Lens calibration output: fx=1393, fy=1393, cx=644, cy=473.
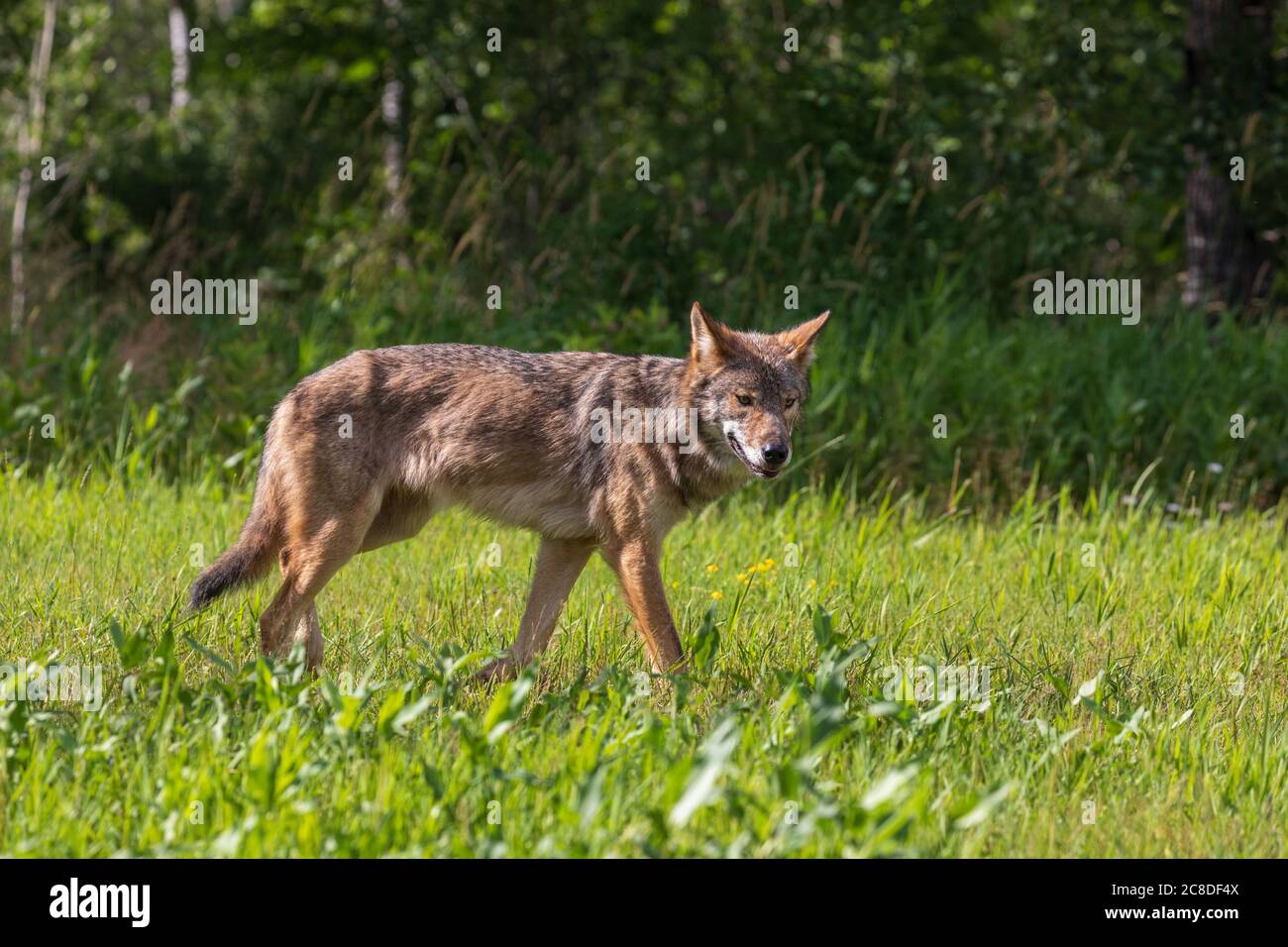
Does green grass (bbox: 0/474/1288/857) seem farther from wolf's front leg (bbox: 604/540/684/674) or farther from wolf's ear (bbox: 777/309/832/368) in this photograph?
wolf's ear (bbox: 777/309/832/368)

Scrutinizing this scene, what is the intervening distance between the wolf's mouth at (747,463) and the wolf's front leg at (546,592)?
80cm

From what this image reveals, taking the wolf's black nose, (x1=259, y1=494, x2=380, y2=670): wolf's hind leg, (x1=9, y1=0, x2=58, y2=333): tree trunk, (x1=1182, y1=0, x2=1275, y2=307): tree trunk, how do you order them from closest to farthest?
the wolf's black nose, (x1=259, y1=494, x2=380, y2=670): wolf's hind leg, (x1=1182, y1=0, x2=1275, y2=307): tree trunk, (x1=9, y1=0, x2=58, y2=333): tree trunk

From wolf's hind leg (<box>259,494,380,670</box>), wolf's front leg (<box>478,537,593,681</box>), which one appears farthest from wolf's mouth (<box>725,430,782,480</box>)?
wolf's hind leg (<box>259,494,380,670</box>)

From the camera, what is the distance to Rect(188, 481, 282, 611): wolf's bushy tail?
5.68m

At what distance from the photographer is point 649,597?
560cm

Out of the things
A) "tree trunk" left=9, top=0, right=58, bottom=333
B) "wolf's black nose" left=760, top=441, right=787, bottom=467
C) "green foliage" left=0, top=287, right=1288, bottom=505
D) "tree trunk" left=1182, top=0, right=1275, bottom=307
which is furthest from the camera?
"tree trunk" left=9, top=0, right=58, bottom=333

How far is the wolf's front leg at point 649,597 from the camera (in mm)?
5555

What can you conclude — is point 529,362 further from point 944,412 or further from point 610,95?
point 610,95

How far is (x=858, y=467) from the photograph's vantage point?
29.3 ft

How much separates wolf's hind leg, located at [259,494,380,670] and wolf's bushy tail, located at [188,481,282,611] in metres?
0.19

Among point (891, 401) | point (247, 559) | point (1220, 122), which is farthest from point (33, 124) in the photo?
point (1220, 122)

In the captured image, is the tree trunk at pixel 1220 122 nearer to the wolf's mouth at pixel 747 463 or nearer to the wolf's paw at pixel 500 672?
the wolf's mouth at pixel 747 463

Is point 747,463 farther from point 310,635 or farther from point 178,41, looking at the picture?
point 178,41
